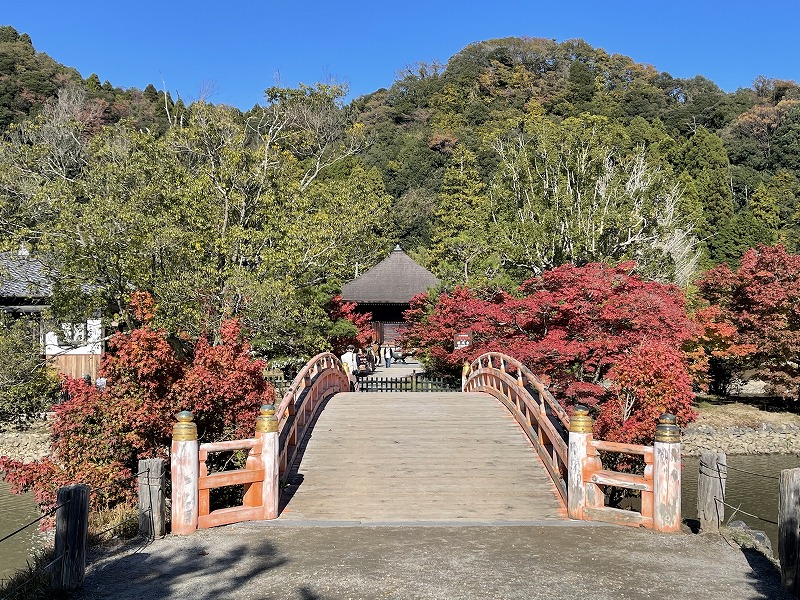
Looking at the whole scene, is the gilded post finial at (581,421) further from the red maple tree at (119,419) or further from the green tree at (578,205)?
the green tree at (578,205)

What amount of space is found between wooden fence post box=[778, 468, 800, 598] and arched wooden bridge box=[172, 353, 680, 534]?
1.93 metres

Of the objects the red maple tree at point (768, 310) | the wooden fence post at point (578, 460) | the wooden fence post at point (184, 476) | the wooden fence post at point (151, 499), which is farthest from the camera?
the red maple tree at point (768, 310)

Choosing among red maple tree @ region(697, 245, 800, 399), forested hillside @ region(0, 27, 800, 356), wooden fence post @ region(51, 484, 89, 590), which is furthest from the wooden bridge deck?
red maple tree @ region(697, 245, 800, 399)

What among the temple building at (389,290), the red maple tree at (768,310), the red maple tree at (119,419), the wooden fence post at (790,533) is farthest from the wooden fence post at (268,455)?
the temple building at (389,290)

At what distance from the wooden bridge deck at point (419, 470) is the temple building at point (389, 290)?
22.7 meters

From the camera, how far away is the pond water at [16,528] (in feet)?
43.5

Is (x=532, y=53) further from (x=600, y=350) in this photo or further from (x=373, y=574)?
(x=373, y=574)

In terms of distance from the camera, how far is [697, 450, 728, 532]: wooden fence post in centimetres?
888

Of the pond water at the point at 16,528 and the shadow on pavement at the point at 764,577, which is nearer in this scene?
the shadow on pavement at the point at 764,577

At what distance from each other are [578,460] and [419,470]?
9.83ft

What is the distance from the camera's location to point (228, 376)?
38.8ft

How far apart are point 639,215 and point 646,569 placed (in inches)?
1042

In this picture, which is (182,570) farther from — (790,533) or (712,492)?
(712,492)

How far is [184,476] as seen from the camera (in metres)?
8.63
